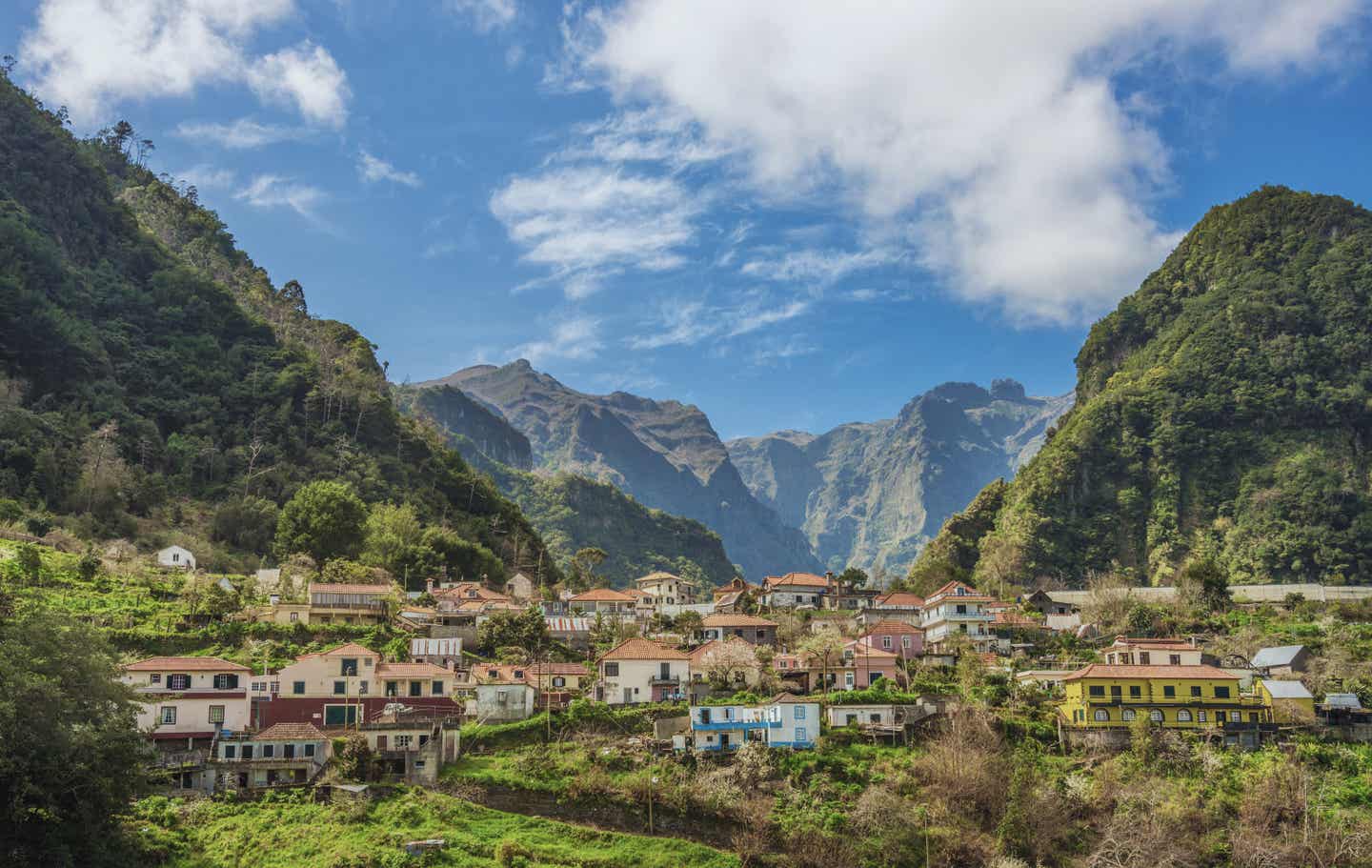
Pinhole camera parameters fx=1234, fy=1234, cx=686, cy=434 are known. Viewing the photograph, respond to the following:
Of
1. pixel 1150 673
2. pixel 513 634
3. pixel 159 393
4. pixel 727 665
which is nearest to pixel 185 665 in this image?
pixel 513 634

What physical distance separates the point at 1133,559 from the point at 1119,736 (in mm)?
61354

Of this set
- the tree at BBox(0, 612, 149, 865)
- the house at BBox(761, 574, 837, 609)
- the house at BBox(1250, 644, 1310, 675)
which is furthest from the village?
the house at BBox(761, 574, 837, 609)

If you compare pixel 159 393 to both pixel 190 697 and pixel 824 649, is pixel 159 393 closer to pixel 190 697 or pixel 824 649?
pixel 190 697

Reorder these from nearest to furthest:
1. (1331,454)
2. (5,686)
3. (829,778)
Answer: (5,686), (829,778), (1331,454)

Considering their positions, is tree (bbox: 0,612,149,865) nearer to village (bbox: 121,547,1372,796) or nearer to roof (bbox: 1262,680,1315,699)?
village (bbox: 121,547,1372,796)

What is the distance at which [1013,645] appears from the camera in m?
75.0

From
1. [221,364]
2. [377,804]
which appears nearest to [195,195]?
[221,364]

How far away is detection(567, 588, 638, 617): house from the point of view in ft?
282

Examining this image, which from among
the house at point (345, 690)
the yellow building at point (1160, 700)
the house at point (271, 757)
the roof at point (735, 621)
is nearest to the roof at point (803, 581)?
the roof at point (735, 621)

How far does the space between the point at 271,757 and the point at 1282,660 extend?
169 ft

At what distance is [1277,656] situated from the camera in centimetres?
6706

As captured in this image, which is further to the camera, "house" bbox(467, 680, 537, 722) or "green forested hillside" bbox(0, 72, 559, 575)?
"green forested hillside" bbox(0, 72, 559, 575)

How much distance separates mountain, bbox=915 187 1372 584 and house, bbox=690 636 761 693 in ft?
121

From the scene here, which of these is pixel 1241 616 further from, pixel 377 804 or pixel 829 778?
pixel 377 804
